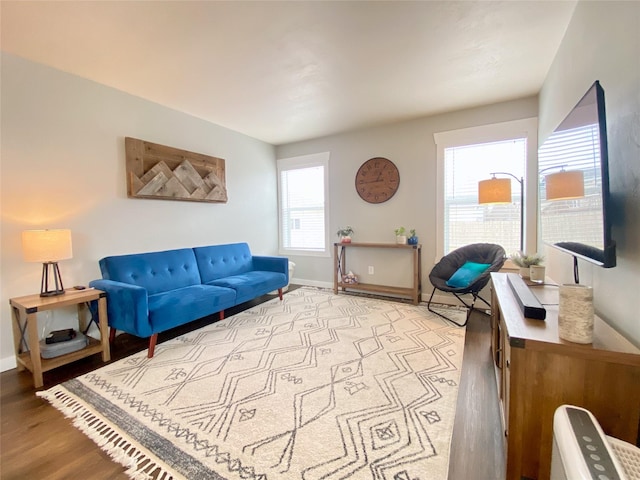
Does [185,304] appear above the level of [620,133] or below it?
below

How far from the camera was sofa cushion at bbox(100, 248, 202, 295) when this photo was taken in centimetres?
270

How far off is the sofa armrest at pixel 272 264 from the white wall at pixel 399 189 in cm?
100

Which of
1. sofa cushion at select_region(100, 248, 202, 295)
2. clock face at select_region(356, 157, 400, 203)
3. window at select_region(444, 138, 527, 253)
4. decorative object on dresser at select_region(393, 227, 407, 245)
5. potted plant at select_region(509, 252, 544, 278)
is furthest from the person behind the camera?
clock face at select_region(356, 157, 400, 203)

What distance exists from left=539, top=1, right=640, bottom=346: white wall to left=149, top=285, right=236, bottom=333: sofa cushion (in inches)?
115

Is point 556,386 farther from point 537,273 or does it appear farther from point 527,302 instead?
point 537,273

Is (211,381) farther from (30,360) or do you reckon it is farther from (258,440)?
(30,360)

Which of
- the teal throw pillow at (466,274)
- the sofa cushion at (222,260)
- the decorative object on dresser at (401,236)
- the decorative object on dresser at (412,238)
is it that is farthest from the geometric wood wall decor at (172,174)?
the teal throw pillow at (466,274)

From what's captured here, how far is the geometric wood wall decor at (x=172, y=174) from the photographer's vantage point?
118 inches

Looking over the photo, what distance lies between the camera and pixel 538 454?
1132 mm

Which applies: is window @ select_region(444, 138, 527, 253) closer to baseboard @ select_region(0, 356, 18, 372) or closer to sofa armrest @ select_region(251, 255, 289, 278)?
sofa armrest @ select_region(251, 255, 289, 278)

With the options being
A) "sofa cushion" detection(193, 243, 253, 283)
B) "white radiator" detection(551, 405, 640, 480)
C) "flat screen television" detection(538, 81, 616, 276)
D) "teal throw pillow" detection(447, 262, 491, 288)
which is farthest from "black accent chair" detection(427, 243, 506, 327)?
"sofa cushion" detection(193, 243, 253, 283)

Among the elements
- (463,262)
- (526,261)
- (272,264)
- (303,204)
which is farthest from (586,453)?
(303,204)

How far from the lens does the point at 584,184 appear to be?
133cm

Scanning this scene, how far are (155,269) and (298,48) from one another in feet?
8.34
